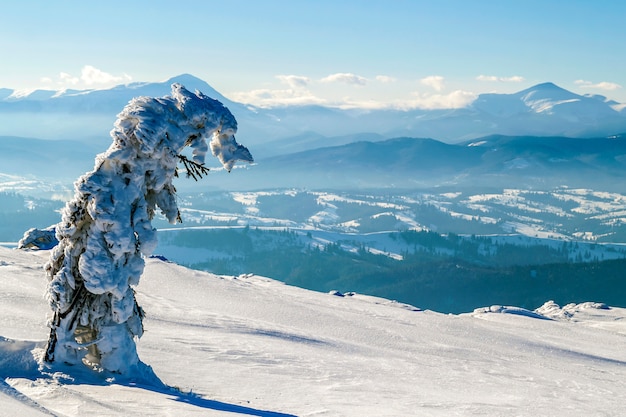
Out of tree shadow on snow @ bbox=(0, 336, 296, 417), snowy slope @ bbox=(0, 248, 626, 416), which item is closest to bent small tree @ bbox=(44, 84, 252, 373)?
tree shadow on snow @ bbox=(0, 336, 296, 417)

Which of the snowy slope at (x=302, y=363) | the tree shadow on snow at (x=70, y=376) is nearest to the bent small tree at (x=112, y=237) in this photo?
the tree shadow on snow at (x=70, y=376)

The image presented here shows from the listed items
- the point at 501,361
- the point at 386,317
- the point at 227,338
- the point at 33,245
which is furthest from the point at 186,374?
the point at 33,245

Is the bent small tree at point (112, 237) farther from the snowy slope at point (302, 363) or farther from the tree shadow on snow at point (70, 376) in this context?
the snowy slope at point (302, 363)

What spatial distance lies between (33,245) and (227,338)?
2957cm

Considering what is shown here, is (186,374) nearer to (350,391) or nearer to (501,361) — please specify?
(350,391)

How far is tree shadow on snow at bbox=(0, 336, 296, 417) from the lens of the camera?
1405 centimetres

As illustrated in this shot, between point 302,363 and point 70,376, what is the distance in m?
6.66

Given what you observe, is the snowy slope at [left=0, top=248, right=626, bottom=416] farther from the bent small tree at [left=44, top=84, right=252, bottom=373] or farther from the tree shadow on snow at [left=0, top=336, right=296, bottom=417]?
the bent small tree at [left=44, top=84, right=252, bottom=373]

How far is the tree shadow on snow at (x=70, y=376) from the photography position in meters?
14.1

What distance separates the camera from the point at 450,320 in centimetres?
3172

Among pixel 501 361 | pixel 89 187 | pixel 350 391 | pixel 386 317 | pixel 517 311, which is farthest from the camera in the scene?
pixel 517 311

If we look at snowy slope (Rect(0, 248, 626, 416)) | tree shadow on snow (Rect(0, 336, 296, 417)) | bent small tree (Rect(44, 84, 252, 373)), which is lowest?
snowy slope (Rect(0, 248, 626, 416))

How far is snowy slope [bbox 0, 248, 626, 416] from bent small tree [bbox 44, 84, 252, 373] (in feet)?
2.35

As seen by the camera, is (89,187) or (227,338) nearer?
(89,187)
